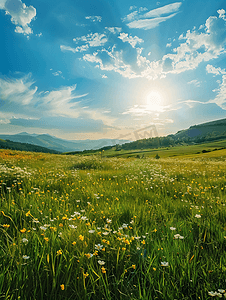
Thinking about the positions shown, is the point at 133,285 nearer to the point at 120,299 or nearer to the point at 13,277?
the point at 120,299

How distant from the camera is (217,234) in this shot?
2861 millimetres

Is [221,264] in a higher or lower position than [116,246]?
lower

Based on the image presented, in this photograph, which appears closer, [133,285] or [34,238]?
[133,285]

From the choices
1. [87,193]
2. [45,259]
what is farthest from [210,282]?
[87,193]

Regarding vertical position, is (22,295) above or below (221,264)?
above

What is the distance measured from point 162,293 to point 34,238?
1781 mm

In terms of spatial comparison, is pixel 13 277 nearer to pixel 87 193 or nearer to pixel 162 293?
pixel 162 293

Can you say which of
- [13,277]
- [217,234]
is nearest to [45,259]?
[13,277]

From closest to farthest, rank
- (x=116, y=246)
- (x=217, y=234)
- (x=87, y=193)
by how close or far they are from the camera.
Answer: (x=116, y=246) < (x=217, y=234) < (x=87, y=193)

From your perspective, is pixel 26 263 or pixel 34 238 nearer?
pixel 26 263

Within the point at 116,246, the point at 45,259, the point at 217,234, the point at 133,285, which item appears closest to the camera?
the point at 133,285

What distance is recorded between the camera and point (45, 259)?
202 centimetres

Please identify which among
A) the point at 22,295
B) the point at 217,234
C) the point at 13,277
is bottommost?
the point at 217,234

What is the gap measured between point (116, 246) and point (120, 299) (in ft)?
2.13
